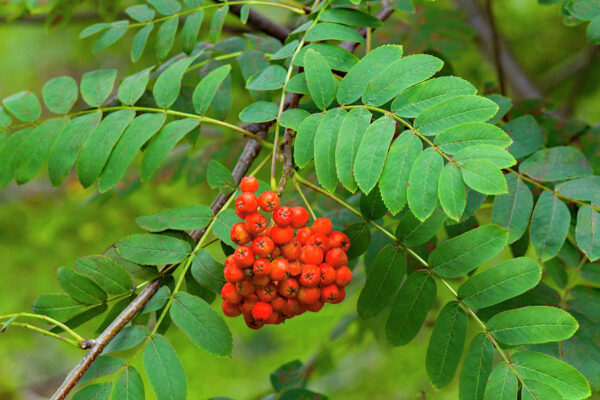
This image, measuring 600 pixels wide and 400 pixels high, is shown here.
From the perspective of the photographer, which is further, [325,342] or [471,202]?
[325,342]

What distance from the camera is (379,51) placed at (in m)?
1.24

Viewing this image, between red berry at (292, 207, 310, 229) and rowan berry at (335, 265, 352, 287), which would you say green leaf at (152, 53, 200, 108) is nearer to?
red berry at (292, 207, 310, 229)

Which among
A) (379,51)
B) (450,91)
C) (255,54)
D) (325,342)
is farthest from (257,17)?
(325,342)

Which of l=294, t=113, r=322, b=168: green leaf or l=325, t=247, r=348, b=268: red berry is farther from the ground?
l=294, t=113, r=322, b=168: green leaf

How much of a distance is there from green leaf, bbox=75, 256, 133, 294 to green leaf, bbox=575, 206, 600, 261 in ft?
3.35

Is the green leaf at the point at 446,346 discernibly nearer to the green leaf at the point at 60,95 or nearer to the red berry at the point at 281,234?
the red berry at the point at 281,234

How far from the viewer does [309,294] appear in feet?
3.68

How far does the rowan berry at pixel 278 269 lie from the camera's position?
1084mm

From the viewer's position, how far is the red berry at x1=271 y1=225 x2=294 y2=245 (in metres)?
1.09

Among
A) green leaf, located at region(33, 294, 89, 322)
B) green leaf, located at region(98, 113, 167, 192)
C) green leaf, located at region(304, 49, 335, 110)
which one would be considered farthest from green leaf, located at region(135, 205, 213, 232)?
green leaf, located at region(304, 49, 335, 110)

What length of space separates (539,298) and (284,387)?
32.3 inches

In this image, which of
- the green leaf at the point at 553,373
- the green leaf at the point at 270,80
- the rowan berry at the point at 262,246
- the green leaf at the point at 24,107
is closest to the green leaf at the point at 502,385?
the green leaf at the point at 553,373

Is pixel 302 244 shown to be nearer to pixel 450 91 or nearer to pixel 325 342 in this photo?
pixel 450 91

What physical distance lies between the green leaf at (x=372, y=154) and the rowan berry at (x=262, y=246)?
0.68ft
